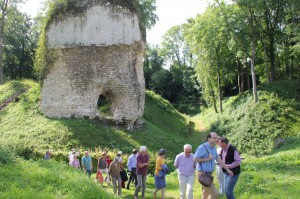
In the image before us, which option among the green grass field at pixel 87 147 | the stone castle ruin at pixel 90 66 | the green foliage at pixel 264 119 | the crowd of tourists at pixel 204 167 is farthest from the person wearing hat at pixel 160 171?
the green foliage at pixel 264 119

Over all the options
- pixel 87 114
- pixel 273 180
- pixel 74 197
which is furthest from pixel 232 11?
pixel 74 197

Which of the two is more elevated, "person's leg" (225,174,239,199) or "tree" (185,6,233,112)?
"tree" (185,6,233,112)

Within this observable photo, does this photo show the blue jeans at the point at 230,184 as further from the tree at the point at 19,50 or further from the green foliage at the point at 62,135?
the tree at the point at 19,50

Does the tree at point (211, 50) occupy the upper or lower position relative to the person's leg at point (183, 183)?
upper

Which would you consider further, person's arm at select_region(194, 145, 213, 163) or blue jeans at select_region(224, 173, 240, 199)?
person's arm at select_region(194, 145, 213, 163)

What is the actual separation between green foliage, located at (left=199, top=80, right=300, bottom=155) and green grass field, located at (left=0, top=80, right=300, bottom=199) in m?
0.40

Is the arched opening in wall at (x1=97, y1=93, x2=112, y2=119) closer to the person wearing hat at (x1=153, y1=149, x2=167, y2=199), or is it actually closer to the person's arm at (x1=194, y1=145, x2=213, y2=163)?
the person wearing hat at (x1=153, y1=149, x2=167, y2=199)

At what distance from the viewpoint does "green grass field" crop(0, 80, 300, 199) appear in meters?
8.08

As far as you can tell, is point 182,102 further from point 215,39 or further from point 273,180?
point 273,180

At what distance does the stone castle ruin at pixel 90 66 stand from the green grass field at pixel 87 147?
1.20 m

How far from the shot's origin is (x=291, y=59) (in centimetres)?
3500

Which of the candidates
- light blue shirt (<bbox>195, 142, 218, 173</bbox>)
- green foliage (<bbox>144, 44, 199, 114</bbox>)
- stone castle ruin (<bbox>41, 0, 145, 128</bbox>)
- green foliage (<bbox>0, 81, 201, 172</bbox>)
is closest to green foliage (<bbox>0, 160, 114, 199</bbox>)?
light blue shirt (<bbox>195, 142, 218, 173</bbox>)

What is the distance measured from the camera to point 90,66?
22656mm

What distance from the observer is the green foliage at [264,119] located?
2348 cm
